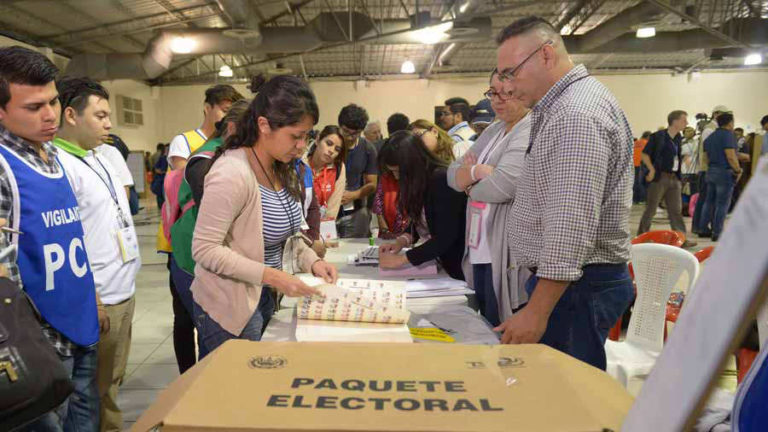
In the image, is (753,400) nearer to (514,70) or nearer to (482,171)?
(514,70)

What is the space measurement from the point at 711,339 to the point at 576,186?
2.97 ft

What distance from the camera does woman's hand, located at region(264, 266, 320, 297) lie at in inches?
53.8

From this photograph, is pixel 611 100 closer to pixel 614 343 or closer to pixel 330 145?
pixel 614 343

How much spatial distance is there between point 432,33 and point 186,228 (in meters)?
8.38

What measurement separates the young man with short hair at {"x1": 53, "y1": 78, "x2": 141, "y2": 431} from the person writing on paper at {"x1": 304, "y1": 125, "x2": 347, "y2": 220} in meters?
1.58

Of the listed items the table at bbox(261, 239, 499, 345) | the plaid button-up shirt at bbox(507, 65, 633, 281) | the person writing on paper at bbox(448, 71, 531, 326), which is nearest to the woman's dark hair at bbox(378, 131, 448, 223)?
the person writing on paper at bbox(448, 71, 531, 326)

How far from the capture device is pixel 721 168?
6605 millimetres

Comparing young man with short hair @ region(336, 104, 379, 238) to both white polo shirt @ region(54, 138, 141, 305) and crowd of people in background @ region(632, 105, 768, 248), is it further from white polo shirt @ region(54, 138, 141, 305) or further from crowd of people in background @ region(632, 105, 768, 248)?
crowd of people in background @ region(632, 105, 768, 248)

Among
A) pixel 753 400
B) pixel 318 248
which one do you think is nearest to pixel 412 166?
pixel 318 248

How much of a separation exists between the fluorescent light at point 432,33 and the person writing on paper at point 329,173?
633 centimetres


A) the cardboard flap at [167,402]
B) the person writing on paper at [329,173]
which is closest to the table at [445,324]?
the cardboard flap at [167,402]

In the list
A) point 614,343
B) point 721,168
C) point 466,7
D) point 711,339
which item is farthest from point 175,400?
point 466,7

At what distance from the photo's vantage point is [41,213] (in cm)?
125

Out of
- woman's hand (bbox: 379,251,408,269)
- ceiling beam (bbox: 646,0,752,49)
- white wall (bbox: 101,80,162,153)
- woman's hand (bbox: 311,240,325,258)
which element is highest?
ceiling beam (bbox: 646,0,752,49)
